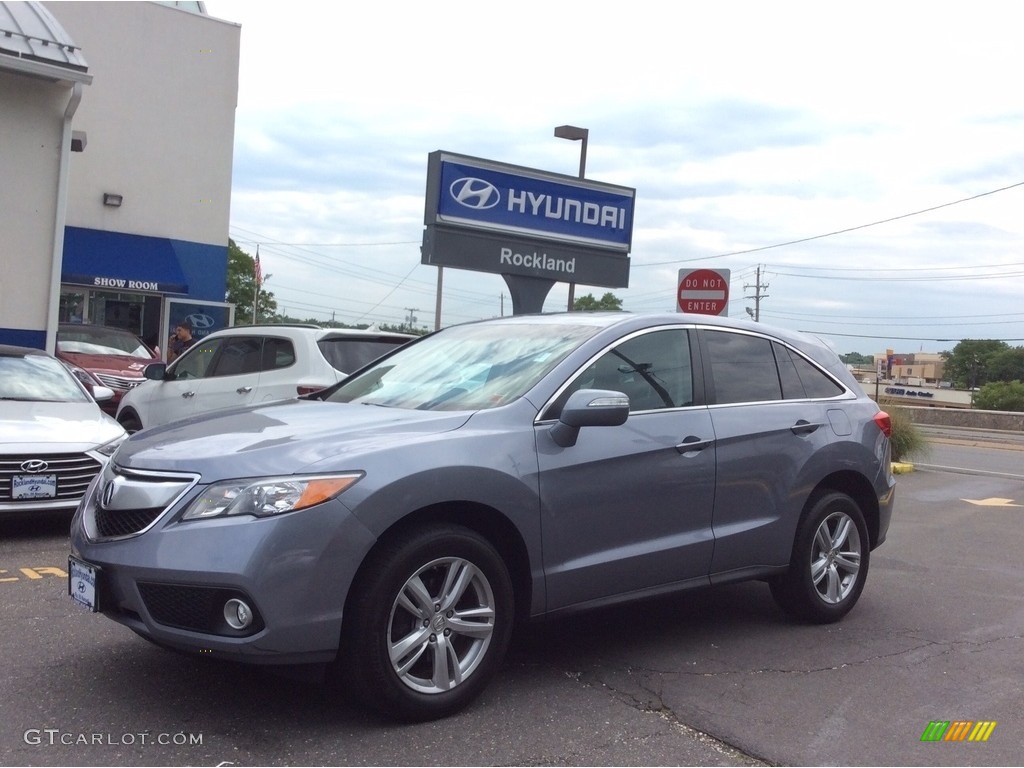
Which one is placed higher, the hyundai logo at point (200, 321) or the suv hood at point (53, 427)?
the hyundai logo at point (200, 321)

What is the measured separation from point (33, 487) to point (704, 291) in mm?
9242

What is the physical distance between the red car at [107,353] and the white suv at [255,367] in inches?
198

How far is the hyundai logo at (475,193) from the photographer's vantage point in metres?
15.4

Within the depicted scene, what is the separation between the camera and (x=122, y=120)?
81.4ft

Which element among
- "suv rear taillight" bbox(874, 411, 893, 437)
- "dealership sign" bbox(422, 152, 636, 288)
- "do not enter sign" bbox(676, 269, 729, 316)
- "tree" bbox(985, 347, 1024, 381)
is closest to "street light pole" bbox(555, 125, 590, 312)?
"dealership sign" bbox(422, 152, 636, 288)

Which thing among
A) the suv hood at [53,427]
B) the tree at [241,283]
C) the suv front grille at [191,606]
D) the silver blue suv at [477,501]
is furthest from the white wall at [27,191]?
the tree at [241,283]

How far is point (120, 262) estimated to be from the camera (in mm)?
24516

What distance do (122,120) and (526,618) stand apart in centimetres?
2371

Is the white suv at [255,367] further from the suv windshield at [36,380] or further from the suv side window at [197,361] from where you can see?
the suv windshield at [36,380]

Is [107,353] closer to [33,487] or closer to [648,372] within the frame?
[33,487]

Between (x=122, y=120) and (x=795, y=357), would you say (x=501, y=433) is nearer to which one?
(x=795, y=357)

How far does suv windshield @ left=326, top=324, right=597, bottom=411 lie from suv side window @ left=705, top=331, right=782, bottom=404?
81 centimetres

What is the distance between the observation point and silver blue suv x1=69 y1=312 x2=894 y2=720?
3703mm

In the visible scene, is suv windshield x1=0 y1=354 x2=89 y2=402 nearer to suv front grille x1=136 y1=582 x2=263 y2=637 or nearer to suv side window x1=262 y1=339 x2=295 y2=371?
suv side window x1=262 y1=339 x2=295 y2=371
